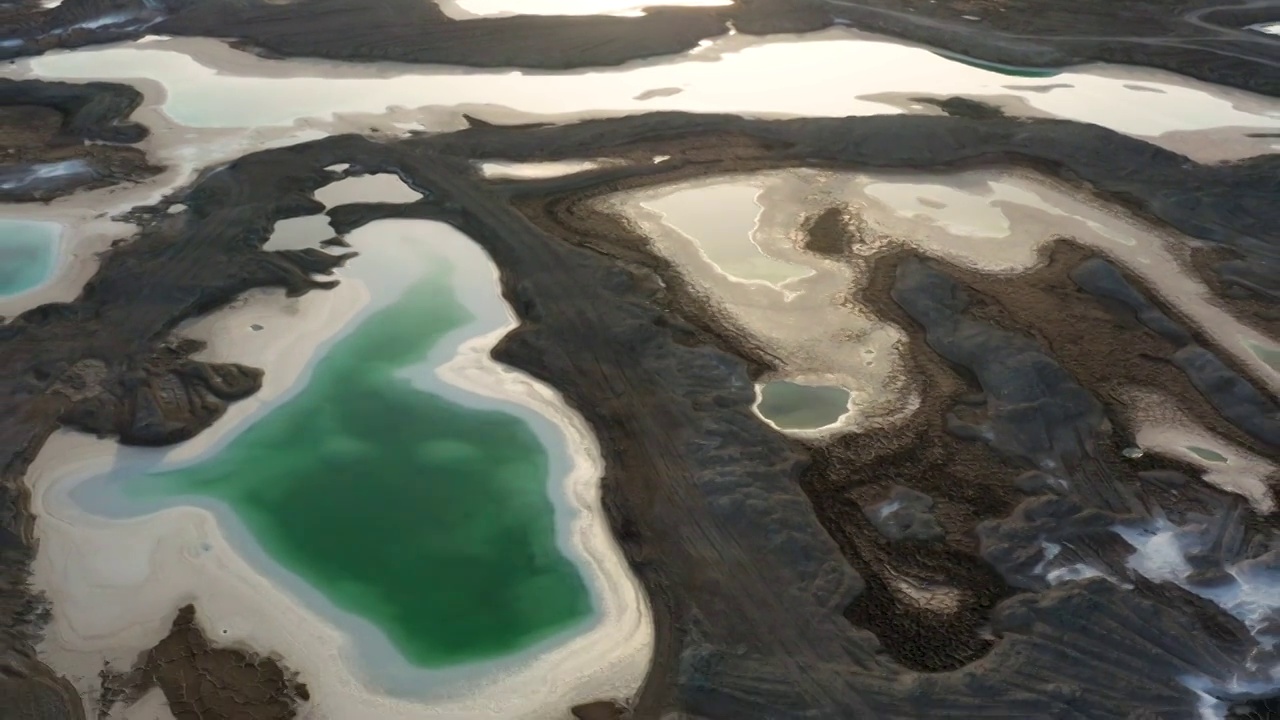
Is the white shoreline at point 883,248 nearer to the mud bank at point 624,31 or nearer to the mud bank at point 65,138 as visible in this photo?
the mud bank at point 624,31

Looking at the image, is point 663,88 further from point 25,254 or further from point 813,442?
point 25,254

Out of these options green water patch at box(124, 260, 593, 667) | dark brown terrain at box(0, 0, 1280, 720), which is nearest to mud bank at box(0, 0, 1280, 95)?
dark brown terrain at box(0, 0, 1280, 720)

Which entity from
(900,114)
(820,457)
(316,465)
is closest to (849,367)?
(820,457)

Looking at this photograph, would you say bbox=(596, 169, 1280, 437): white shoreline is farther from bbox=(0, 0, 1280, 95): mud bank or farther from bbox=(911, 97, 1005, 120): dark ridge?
bbox=(0, 0, 1280, 95): mud bank

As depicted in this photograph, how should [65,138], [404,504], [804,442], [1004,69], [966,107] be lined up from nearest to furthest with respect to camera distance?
[404,504] → [804,442] → [65,138] → [966,107] → [1004,69]

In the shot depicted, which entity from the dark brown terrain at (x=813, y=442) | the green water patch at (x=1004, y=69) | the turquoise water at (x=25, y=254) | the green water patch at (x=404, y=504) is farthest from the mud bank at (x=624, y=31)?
the green water patch at (x=404, y=504)

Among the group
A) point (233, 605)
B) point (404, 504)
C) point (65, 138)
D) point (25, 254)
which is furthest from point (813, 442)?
point (65, 138)

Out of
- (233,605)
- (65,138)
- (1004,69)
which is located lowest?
(233,605)
